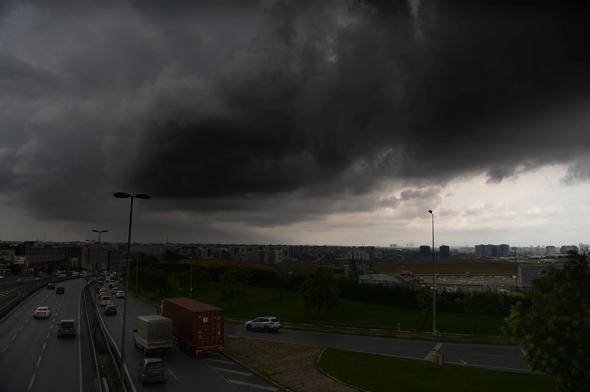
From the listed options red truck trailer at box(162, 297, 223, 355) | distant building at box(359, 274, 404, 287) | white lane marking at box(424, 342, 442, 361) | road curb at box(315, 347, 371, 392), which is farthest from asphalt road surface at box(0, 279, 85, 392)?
distant building at box(359, 274, 404, 287)

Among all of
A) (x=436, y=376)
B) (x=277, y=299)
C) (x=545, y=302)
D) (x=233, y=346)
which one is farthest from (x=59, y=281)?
(x=545, y=302)

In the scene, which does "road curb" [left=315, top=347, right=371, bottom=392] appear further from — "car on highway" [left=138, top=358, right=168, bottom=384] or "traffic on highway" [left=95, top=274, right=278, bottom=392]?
"car on highway" [left=138, top=358, right=168, bottom=384]

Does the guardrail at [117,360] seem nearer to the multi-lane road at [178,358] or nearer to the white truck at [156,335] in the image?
the multi-lane road at [178,358]

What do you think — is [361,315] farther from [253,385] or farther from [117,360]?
[117,360]

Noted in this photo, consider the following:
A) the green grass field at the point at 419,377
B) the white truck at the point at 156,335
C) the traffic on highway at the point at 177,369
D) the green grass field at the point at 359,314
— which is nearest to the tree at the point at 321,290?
the green grass field at the point at 359,314

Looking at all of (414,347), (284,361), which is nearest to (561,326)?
(284,361)
